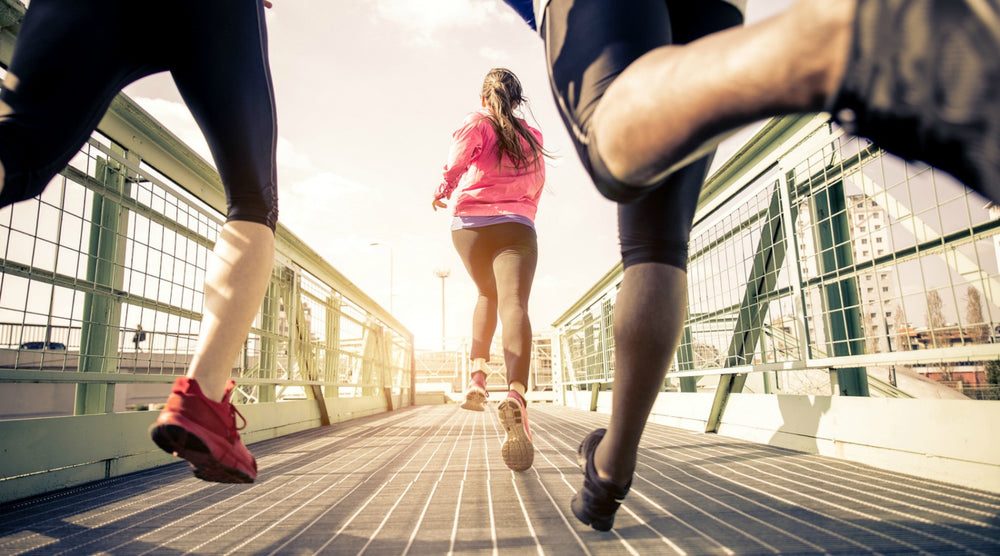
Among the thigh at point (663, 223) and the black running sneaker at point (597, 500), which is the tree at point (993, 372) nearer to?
the thigh at point (663, 223)

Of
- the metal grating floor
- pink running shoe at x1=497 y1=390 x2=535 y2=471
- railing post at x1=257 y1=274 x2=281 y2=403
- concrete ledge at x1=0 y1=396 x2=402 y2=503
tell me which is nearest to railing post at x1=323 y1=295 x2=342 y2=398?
railing post at x1=257 y1=274 x2=281 y2=403

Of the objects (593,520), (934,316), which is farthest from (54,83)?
(934,316)

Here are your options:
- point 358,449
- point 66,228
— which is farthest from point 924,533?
point 66,228

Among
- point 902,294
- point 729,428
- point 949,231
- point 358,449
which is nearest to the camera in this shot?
point 949,231

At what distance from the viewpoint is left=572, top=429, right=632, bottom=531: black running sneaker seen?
995 mm

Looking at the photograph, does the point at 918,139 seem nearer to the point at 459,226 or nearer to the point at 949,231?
the point at 949,231

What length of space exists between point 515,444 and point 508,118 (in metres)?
1.49

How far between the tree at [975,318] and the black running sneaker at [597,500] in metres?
1.16

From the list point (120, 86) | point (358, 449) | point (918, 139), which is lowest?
point (358, 449)

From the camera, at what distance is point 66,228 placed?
6.08 ft

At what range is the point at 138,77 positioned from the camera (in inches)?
43.8

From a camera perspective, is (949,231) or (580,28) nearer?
(580,28)

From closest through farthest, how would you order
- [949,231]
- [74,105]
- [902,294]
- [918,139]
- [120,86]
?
1. [918,139]
2. [74,105]
3. [120,86]
4. [949,231]
5. [902,294]

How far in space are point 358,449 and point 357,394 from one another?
4742 mm
